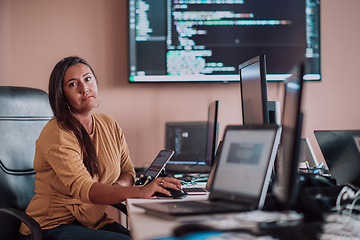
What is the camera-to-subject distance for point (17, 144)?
4.62 feet

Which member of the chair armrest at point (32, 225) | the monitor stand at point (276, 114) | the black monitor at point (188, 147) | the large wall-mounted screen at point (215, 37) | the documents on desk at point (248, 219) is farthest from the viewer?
the large wall-mounted screen at point (215, 37)

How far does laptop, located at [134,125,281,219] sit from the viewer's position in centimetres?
80

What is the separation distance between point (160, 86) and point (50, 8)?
1027mm

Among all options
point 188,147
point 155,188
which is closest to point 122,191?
point 155,188

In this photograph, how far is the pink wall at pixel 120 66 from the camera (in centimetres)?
239

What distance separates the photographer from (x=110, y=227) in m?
1.43

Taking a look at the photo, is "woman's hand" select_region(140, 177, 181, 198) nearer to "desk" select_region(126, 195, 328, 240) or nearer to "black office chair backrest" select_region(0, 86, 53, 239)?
"desk" select_region(126, 195, 328, 240)

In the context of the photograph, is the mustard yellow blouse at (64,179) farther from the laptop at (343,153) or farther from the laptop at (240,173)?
the laptop at (343,153)

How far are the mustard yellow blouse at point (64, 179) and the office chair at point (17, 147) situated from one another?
61 millimetres

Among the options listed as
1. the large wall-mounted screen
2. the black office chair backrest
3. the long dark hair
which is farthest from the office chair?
the large wall-mounted screen

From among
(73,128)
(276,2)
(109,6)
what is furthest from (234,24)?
(73,128)

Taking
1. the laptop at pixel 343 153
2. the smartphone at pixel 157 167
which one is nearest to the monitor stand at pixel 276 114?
the laptop at pixel 343 153

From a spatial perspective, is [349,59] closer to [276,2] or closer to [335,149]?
[276,2]

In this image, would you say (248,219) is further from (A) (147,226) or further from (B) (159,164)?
(B) (159,164)
